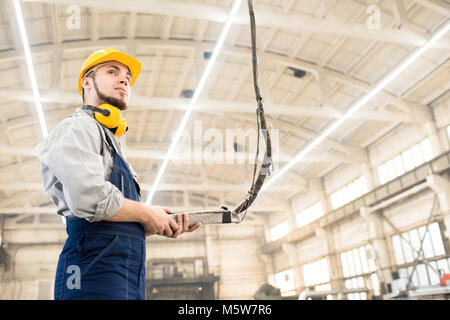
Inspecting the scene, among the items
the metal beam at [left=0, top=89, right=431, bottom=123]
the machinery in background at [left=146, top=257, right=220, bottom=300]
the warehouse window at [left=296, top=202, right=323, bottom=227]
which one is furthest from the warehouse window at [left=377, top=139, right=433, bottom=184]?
the machinery in background at [left=146, top=257, right=220, bottom=300]

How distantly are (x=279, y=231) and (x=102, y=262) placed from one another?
82.6 ft

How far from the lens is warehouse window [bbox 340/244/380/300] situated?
16828mm

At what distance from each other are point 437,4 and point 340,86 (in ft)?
15.3

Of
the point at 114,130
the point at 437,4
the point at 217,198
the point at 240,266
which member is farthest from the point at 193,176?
the point at 114,130

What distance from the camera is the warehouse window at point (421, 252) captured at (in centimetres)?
1357

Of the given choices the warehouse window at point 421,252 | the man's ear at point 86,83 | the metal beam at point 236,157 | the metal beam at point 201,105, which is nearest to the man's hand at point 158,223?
the man's ear at point 86,83

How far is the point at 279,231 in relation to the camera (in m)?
26.1

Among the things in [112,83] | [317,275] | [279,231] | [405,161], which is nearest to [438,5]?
[405,161]

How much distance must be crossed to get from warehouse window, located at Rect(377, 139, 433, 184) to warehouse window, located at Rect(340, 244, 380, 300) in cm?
301

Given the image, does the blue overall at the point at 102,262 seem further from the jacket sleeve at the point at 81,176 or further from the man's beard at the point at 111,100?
the man's beard at the point at 111,100

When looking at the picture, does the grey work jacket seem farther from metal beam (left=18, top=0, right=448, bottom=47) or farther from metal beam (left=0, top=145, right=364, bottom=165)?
metal beam (left=0, top=145, right=364, bottom=165)

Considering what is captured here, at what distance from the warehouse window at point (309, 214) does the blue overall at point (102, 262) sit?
20478mm

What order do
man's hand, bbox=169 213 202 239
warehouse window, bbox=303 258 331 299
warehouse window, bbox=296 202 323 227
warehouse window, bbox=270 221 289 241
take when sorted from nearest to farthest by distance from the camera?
man's hand, bbox=169 213 202 239, warehouse window, bbox=303 258 331 299, warehouse window, bbox=296 202 323 227, warehouse window, bbox=270 221 289 241

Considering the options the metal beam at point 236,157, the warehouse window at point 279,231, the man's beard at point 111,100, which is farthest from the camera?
the warehouse window at point 279,231
